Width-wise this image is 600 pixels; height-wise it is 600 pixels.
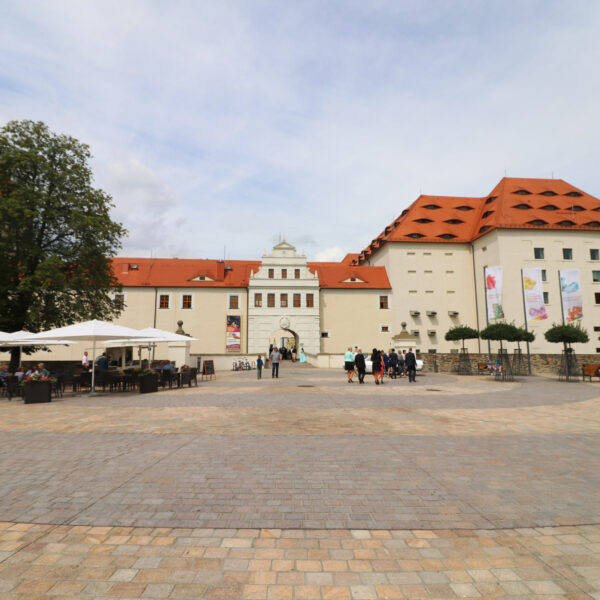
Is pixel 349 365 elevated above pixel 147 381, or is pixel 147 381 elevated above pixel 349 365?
pixel 349 365

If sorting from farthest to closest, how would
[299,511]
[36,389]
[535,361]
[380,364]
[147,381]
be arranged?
[535,361] < [380,364] < [147,381] < [36,389] < [299,511]

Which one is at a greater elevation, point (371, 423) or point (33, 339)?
point (33, 339)

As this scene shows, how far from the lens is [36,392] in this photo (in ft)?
42.7

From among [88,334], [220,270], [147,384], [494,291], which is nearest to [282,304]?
[220,270]

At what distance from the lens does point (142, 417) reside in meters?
9.62

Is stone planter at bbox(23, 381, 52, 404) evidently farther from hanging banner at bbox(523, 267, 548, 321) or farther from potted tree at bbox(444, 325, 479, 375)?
hanging banner at bbox(523, 267, 548, 321)

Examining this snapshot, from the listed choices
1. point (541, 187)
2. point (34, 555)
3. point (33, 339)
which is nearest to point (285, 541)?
point (34, 555)

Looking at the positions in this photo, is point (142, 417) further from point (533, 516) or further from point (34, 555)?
point (533, 516)

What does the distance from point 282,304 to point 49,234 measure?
2508 cm

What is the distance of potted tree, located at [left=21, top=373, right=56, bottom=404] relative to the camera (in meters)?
13.0

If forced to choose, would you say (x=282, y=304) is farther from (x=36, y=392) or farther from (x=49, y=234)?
(x=36, y=392)

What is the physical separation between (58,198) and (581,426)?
25200 millimetres

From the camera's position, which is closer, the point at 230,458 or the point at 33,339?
A: the point at 230,458

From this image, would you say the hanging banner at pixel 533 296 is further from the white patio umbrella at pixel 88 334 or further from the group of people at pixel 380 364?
the white patio umbrella at pixel 88 334
